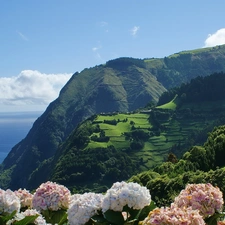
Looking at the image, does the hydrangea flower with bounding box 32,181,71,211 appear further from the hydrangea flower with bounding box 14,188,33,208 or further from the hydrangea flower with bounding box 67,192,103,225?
the hydrangea flower with bounding box 67,192,103,225

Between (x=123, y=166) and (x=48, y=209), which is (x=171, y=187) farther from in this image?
(x=123, y=166)

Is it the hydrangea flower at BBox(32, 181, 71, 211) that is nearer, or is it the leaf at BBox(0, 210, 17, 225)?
the leaf at BBox(0, 210, 17, 225)

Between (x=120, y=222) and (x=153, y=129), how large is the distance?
16922cm

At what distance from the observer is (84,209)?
5453 mm

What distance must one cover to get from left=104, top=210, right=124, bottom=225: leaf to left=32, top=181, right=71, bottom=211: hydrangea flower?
4.98 ft

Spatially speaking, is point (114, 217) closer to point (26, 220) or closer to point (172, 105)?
point (26, 220)

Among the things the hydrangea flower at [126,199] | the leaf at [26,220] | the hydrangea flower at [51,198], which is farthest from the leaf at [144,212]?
the hydrangea flower at [51,198]

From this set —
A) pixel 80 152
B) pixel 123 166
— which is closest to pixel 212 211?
pixel 123 166

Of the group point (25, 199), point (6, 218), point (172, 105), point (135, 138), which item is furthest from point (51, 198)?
point (172, 105)

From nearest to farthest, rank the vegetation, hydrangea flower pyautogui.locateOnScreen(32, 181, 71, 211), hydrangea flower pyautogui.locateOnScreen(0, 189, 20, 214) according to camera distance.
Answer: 1. hydrangea flower pyautogui.locateOnScreen(0, 189, 20, 214)
2. hydrangea flower pyautogui.locateOnScreen(32, 181, 71, 211)
3. the vegetation

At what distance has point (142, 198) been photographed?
5211 millimetres

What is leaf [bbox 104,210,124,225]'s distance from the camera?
5164 millimetres

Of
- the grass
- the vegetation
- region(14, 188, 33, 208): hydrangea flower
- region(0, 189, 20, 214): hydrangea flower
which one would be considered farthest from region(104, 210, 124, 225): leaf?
the grass

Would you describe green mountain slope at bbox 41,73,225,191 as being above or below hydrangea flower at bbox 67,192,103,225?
below
